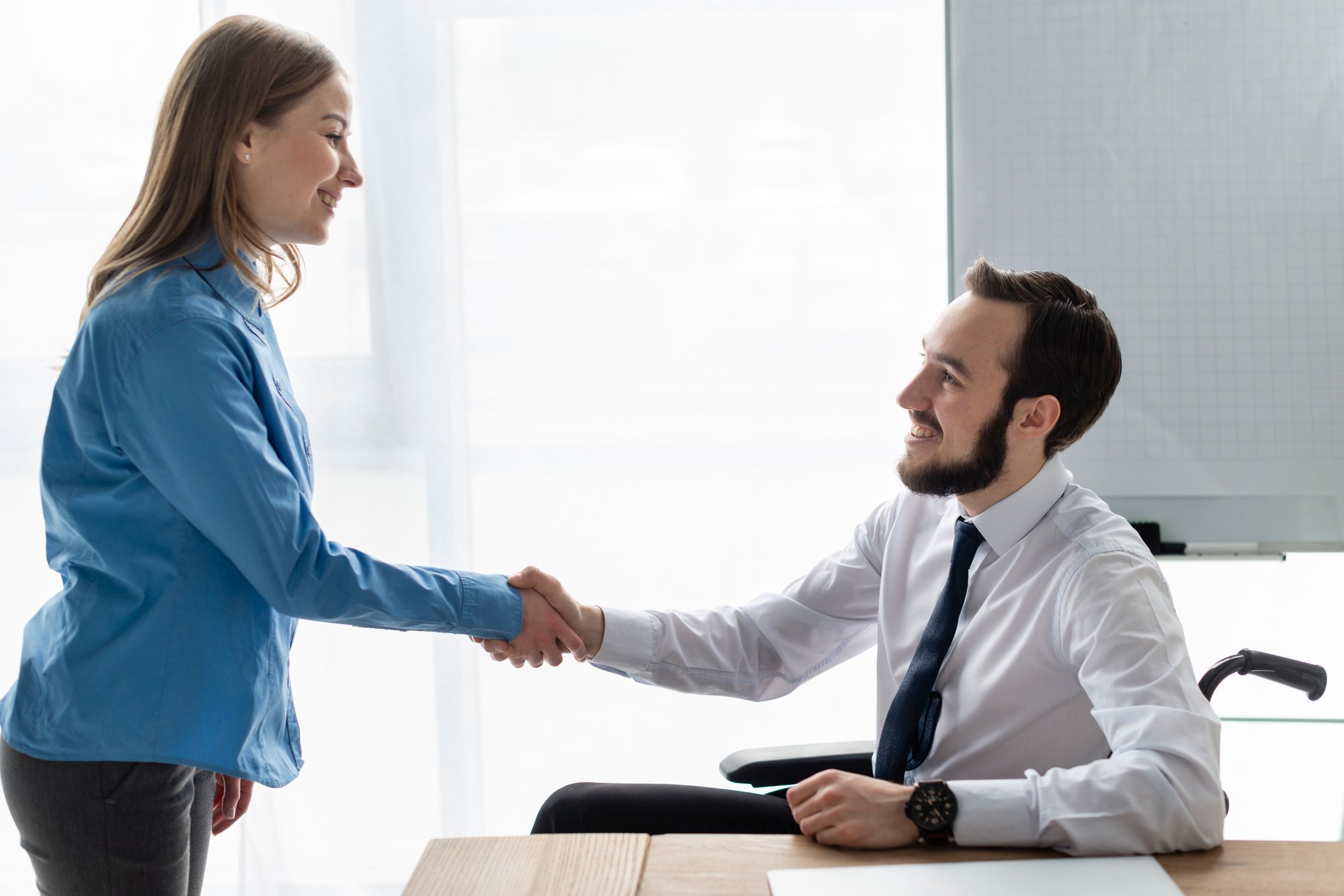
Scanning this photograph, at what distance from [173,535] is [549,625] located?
61 centimetres

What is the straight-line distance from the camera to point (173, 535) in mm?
1218

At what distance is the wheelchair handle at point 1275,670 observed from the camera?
139cm

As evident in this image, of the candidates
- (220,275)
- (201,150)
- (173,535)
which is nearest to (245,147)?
(201,150)

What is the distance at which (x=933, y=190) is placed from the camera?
231 cm

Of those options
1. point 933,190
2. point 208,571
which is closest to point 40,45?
point 208,571

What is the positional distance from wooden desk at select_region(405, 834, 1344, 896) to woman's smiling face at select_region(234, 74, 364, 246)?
825 millimetres

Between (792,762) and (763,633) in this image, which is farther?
(763,633)

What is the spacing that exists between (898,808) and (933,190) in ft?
5.08

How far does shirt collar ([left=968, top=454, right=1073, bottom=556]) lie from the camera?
1.47m

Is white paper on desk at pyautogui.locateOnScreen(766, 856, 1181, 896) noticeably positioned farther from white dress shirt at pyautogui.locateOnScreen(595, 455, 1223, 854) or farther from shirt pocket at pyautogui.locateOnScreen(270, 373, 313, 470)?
shirt pocket at pyautogui.locateOnScreen(270, 373, 313, 470)

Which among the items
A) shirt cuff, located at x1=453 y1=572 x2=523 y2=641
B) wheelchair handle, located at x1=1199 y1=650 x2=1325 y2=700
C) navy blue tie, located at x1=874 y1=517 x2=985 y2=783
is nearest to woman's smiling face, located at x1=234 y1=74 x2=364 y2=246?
shirt cuff, located at x1=453 y1=572 x2=523 y2=641

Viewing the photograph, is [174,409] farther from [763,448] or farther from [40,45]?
[40,45]

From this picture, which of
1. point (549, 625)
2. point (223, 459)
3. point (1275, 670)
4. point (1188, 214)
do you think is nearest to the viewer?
point (223, 459)

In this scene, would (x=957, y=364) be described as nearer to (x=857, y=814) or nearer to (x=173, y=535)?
(x=857, y=814)
